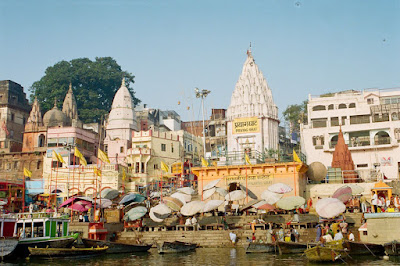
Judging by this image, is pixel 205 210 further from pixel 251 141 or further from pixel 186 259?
pixel 251 141

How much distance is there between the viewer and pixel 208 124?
56.7 m

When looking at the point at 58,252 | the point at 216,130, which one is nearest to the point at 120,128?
the point at 216,130

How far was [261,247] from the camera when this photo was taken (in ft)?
72.9

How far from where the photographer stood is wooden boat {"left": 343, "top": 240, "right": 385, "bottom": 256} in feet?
66.6

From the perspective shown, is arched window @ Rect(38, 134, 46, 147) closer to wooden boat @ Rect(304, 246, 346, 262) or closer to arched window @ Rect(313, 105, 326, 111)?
arched window @ Rect(313, 105, 326, 111)

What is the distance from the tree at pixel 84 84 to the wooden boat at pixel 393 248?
50002mm

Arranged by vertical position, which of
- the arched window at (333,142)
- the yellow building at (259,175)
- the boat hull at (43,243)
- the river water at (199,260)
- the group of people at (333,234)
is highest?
the arched window at (333,142)

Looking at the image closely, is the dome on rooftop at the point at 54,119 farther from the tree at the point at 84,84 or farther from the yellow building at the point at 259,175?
the yellow building at the point at 259,175

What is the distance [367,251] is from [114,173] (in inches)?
1043

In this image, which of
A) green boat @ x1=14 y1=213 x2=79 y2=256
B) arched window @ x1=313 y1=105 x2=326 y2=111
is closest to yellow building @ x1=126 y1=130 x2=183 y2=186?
arched window @ x1=313 y1=105 x2=326 y2=111

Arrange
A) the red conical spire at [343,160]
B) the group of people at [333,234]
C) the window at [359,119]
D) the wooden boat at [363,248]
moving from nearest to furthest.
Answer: the wooden boat at [363,248]
the group of people at [333,234]
the red conical spire at [343,160]
the window at [359,119]

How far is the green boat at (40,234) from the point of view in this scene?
73.0 feet

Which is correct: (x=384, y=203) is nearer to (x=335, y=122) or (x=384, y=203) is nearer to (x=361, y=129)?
(x=361, y=129)

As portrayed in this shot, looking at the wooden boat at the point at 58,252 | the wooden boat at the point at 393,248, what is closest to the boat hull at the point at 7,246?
the wooden boat at the point at 58,252
